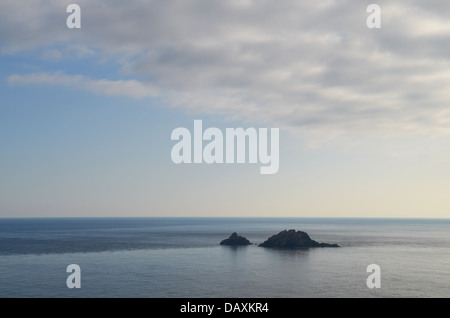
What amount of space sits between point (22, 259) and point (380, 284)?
309ft

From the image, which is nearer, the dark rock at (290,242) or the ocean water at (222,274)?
the ocean water at (222,274)

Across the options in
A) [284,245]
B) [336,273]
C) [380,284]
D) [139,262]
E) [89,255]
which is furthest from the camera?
[284,245]

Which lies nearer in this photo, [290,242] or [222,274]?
[222,274]

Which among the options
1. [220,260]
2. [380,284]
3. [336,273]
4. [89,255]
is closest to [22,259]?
[89,255]

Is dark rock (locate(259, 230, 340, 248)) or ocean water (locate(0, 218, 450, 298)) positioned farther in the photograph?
dark rock (locate(259, 230, 340, 248))

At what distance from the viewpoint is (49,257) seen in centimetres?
10469

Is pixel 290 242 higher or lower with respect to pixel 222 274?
lower

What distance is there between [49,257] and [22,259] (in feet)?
22.8

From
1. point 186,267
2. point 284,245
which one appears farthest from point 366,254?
point 186,267
